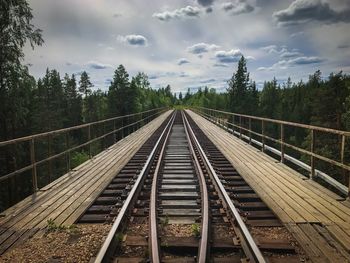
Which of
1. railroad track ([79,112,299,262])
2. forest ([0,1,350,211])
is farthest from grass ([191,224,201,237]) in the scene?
forest ([0,1,350,211])

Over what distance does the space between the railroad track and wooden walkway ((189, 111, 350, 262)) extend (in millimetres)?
236

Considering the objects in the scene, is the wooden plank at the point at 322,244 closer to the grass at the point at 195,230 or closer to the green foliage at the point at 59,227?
the grass at the point at 195,230

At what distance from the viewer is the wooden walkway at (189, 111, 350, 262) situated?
4238 millimetres

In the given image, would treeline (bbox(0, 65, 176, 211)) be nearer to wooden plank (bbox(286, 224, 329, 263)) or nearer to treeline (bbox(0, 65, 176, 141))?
treeline (bbox(0, 65, 176, 141))

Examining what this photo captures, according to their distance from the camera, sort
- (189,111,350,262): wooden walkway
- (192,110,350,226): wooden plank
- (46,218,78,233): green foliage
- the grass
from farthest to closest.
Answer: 1. (192,110,350,226): wooden plank
2. (46,218,78,233): green foliage
3. the grass
4. (189,111,350,262): wooden walkway

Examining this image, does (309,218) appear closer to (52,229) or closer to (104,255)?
(104,255)

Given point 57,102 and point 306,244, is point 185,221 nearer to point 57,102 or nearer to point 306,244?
point 306,244

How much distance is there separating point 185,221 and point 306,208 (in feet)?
7.26

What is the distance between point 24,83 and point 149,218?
1609 cm

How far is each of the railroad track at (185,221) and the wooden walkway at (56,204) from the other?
0.95 ft

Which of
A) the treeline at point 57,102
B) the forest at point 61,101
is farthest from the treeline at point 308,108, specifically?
the treeline at point 57,102

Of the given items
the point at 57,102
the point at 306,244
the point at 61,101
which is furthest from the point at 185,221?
the point at 61,101

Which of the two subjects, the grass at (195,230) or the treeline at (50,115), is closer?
the grass at (195,230)

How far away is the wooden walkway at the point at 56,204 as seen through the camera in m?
4.97
